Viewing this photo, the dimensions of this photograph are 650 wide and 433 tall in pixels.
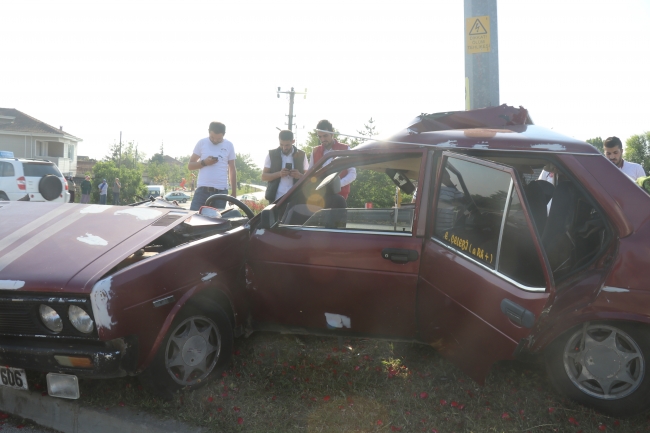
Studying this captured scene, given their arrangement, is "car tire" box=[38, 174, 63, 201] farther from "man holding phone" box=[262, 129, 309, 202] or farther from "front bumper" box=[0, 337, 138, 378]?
"front bumper" box=[0, 337, 138, 378]

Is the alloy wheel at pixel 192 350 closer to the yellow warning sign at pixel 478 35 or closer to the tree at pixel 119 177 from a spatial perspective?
the yellow warning sign at pixel 478 35

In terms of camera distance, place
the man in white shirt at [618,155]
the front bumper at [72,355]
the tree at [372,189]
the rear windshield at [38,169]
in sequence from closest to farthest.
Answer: the front bumper at [72,355], the tree at [372,189], the man in white shirt at [618,155], the rear windshield at [38,169]

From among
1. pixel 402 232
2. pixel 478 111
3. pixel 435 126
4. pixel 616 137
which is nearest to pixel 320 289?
pixel 402 232

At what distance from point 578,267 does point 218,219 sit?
2622mm

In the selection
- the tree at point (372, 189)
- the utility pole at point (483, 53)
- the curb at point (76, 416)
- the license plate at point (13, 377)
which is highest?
the utility pole at point (483, 53)

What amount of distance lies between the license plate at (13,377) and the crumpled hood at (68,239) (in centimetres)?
49

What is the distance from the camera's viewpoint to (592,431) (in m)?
3.01

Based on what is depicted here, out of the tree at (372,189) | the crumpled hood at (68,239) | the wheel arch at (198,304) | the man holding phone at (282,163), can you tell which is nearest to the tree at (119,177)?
the man holding phone at (282,163)

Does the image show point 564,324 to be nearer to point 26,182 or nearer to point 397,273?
point 397,273

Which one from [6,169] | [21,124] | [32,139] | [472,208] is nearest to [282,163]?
[472,208]

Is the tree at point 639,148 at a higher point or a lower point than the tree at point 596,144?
higher

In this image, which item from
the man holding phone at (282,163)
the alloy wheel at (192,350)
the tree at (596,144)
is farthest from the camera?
the man holding phone at (282,163)

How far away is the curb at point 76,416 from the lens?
316 centimetres

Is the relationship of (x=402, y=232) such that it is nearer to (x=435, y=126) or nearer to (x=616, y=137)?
(x=435, y=126)
